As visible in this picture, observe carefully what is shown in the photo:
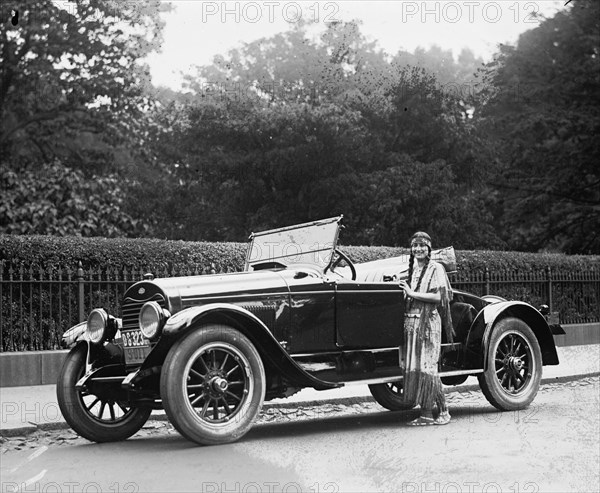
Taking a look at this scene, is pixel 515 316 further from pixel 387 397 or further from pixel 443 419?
pixel 443 419

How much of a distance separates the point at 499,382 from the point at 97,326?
4179mm

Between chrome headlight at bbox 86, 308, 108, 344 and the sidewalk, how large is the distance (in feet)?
4.03

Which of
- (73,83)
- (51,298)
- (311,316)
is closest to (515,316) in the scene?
(311,316)

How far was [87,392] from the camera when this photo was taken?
27.1ft

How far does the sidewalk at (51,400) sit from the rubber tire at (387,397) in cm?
38

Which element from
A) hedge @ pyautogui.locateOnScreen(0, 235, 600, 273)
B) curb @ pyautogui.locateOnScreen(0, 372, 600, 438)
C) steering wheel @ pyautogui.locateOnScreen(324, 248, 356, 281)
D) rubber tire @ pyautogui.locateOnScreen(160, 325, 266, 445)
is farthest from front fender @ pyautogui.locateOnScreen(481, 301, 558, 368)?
hedge @ pyautogui.locateOnScreen(0, 235, 600, 273)

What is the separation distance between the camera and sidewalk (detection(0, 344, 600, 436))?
29.9 feet

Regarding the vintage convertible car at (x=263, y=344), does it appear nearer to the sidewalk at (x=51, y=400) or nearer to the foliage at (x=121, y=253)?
the sidewalk at (x=51, y=400)

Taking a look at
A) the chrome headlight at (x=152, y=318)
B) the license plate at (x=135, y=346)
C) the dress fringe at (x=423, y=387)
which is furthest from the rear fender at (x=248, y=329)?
the dress fringe at (x=423, y=387)

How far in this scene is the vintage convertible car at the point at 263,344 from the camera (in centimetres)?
759

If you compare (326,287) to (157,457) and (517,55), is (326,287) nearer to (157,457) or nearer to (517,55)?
(157,457)

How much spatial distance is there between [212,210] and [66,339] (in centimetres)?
2512

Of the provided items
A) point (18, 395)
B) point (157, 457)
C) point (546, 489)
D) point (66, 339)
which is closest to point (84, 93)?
point (18, 395)

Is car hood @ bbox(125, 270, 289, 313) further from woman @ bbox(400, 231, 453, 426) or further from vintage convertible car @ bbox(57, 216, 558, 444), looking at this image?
woman @ bbox(400, 231, 453, 426)
